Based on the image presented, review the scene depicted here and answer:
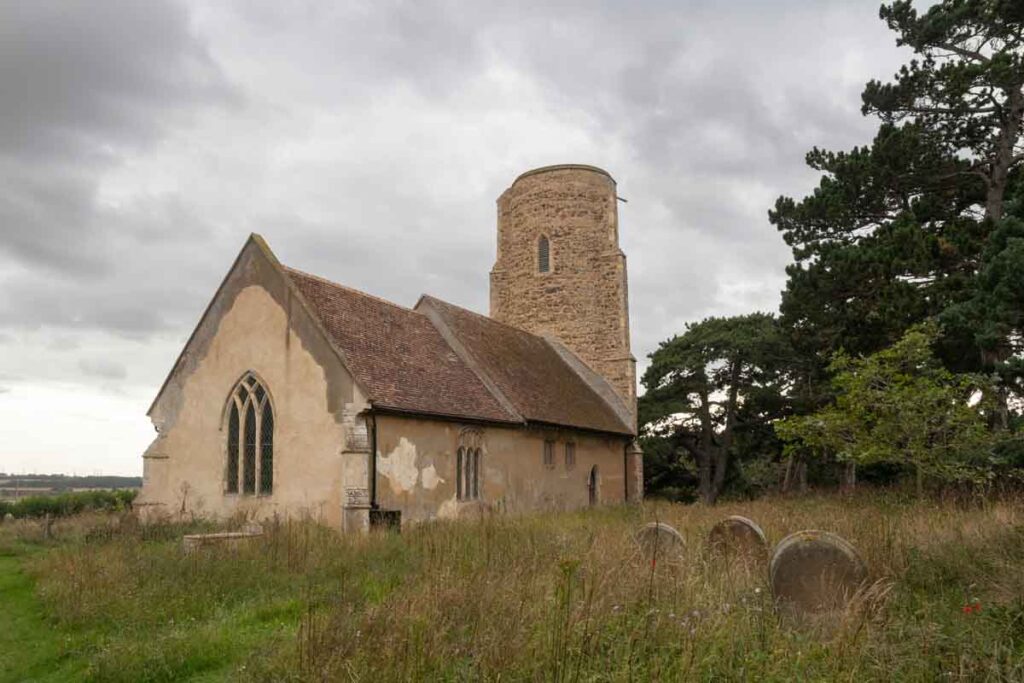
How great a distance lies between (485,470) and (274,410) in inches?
215

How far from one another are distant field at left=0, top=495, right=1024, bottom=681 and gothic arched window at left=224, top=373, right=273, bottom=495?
14.9ft

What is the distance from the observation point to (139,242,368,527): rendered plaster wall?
618 inches

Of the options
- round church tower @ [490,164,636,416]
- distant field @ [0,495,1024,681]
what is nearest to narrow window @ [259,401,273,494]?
distant field @ [0,495,1024,681]

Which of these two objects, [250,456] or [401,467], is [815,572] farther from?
[250,456]

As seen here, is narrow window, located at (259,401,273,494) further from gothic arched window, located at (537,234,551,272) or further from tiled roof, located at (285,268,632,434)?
gothic arched window, located at (537,234,551,272)

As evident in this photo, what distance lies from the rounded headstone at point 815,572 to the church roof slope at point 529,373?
12.7m

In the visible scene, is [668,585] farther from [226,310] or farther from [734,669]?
[226,310]

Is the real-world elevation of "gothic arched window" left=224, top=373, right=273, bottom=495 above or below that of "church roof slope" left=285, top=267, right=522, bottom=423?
below

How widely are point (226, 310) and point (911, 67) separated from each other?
707 inches

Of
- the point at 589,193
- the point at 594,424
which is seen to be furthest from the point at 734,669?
the point at 589,193

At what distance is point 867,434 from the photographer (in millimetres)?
16156

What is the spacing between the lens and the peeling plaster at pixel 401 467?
626 inches

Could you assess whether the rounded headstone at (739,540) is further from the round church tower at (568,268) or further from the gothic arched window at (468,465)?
the round church tower at (568,268)

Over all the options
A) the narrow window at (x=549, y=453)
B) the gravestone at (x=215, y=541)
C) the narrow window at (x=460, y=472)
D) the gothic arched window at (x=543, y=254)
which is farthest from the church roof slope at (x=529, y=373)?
the gravestone at (x=215, y=541)
